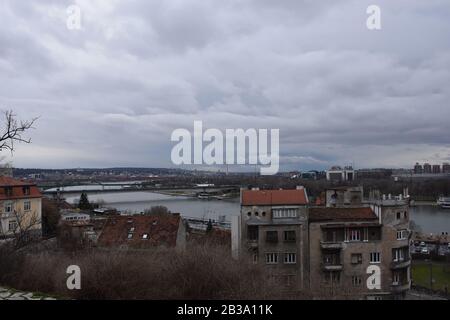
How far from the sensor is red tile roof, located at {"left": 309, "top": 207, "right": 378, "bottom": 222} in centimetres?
901

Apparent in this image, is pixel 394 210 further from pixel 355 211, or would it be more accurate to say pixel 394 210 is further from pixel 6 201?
pixel 6 201

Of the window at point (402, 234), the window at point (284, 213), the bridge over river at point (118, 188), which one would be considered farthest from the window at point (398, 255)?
the bridge over river at point (118, 188)

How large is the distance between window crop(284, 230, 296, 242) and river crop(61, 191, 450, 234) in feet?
24.9

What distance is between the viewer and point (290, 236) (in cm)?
909

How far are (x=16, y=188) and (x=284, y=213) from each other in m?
5.54

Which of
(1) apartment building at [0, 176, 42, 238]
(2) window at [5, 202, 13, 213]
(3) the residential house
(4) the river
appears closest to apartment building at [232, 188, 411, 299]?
(3) the residential house

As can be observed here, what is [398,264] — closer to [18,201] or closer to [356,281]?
[356,281]

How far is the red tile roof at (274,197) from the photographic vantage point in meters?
9.16

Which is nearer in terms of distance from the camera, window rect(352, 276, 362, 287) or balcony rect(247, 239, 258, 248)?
window rect(352, 276, 362, 287)

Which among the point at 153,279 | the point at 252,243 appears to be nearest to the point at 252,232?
the point at 252,243

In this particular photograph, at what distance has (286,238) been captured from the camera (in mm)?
9062

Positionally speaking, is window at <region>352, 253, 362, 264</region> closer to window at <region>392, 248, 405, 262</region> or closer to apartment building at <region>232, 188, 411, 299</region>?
apartment building at <region>232, 188, 411, 299</region>
